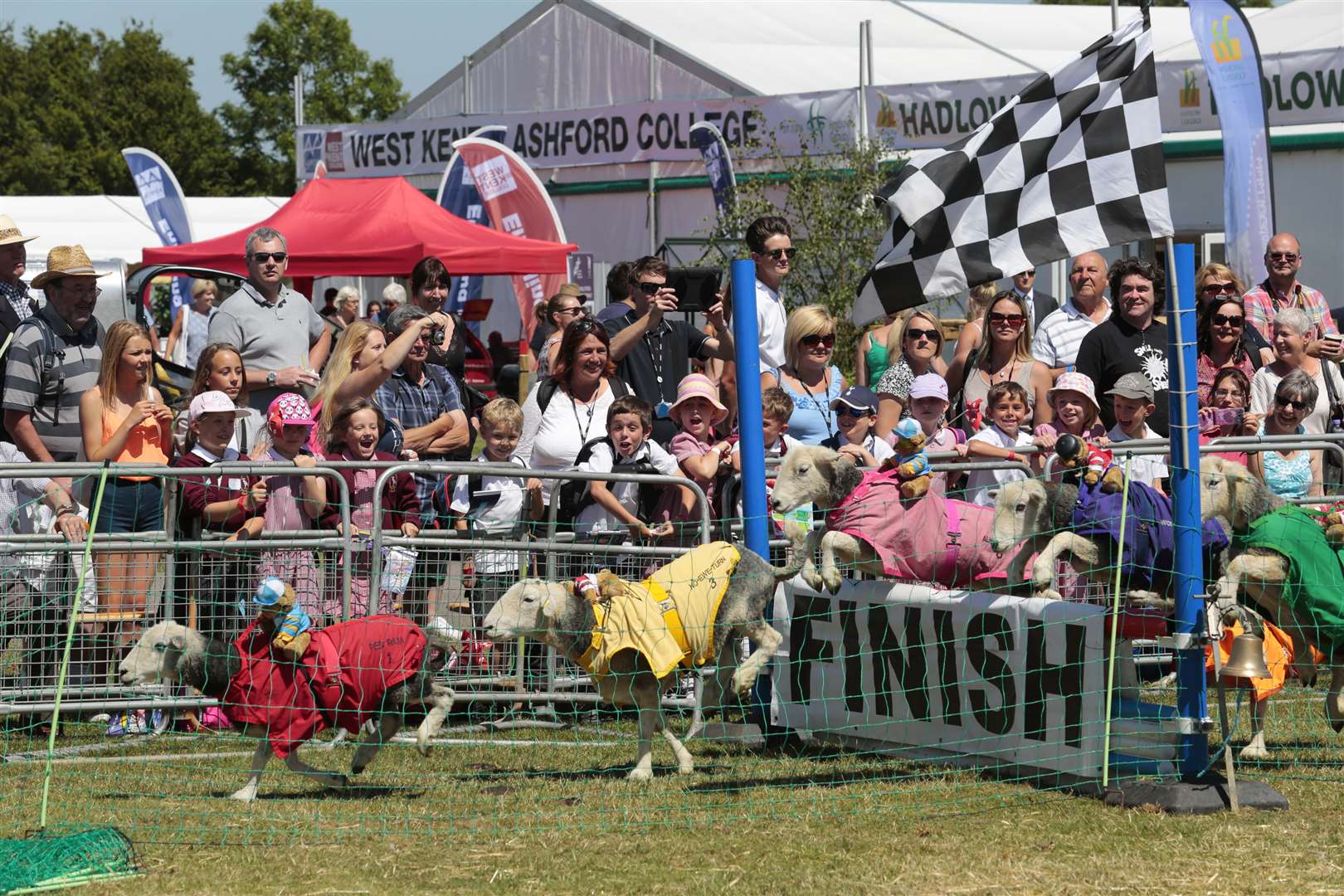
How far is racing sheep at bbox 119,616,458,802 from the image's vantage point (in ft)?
22.7

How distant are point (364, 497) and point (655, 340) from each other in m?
2.45

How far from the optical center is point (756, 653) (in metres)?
7.30

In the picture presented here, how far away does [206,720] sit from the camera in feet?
28.3

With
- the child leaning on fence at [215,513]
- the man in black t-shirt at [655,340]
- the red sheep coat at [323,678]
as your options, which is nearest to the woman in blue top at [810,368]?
the man in black t-shirt at [655,340]

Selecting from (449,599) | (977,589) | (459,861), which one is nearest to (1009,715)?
(977,589)

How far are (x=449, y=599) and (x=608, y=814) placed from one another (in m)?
2.21

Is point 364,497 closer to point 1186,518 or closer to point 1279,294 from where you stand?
point 1186,518

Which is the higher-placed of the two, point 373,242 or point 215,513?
point 373,242

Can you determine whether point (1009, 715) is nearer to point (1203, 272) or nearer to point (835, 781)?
point (835, 781)

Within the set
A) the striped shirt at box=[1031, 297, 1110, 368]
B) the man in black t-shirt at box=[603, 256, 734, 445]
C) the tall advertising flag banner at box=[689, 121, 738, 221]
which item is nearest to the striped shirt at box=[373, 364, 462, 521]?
the man in black t-shirt at box=[603, 256, 734, 445]

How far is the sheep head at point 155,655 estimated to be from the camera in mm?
6945

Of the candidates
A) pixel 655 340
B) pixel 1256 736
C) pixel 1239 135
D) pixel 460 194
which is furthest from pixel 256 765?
pixel 460 194

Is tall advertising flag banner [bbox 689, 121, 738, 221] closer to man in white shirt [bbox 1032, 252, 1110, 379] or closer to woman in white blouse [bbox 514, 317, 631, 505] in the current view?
man in white shirt [bbox 1032, 252, 1110, 379]

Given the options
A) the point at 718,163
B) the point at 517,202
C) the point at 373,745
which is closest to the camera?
the point at 373,745
